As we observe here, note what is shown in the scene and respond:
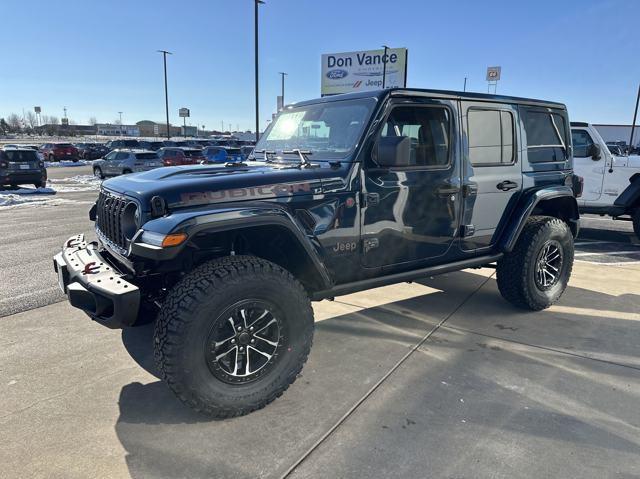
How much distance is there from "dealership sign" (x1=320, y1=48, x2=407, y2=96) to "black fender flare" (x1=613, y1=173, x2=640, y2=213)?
26.6m

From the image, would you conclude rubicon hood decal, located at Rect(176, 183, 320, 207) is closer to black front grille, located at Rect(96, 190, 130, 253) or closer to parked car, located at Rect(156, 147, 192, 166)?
black front grille, located at Rect(96, 190, 130, 253)

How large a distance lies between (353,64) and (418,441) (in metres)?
35.0

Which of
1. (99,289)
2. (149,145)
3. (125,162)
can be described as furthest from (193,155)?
(99,289)

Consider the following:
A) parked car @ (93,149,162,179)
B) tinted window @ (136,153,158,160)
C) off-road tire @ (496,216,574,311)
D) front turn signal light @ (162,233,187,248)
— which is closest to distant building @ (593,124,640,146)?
tinted window @ (136,153,158,160)

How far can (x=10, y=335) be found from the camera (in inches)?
151

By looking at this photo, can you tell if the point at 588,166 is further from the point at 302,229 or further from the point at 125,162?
the point at 125,162

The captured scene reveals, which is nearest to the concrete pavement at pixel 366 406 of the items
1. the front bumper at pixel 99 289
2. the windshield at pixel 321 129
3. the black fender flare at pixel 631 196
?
the front bumper at pixel 99 289

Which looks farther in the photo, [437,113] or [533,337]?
[533,337]

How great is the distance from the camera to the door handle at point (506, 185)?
4.09 m

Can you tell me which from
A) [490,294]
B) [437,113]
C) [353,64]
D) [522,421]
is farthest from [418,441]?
[353,64]

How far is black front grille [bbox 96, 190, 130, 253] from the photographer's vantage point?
291 cm

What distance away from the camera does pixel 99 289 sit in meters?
2.54

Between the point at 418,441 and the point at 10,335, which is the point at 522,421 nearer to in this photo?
the point at 418,441

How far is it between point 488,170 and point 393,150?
1373 millimetres
